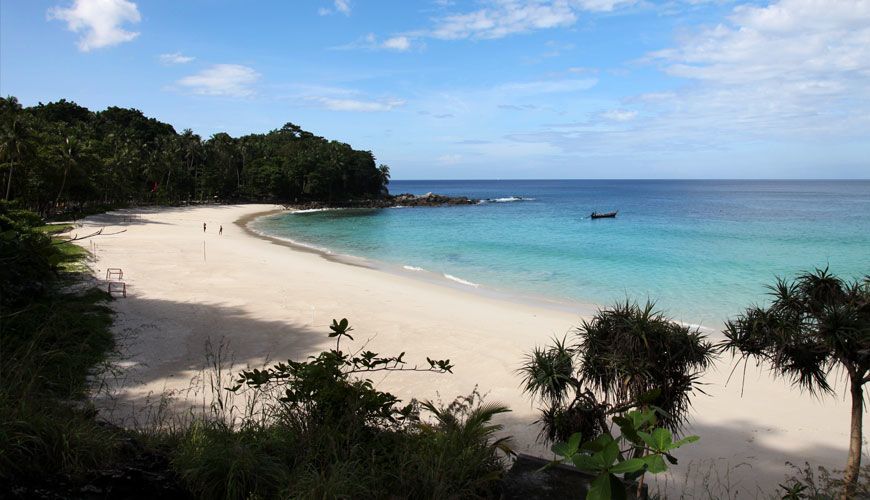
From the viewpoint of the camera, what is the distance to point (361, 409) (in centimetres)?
462

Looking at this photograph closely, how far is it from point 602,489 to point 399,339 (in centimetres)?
1271

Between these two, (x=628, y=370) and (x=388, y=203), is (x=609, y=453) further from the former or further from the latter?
(x=388, y=203)

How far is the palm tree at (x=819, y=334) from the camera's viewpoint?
5273 mm

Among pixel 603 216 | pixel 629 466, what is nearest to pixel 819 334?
pixel 629 466

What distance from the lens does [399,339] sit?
14750 millimetres

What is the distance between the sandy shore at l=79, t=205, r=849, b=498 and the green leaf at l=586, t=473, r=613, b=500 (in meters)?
5.82

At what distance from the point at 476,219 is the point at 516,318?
55.1 meters

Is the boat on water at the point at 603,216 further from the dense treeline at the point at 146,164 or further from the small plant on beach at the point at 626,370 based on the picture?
the small plant on beach at the point at 626,370

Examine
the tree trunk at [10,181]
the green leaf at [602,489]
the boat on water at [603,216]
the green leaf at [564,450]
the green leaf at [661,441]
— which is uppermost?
the tree trunk at [10,181]

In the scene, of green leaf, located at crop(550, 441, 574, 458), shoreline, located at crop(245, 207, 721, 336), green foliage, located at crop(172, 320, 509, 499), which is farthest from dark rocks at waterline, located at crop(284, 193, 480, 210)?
green leaf, located at crop(550, 441, 574, 458)

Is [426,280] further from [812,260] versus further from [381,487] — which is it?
[812,260]

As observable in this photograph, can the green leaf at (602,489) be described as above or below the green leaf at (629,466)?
below

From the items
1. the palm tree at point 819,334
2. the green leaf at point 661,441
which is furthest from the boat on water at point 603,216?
the green leaf at point 661,441

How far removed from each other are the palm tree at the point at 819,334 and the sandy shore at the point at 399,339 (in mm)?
2488
